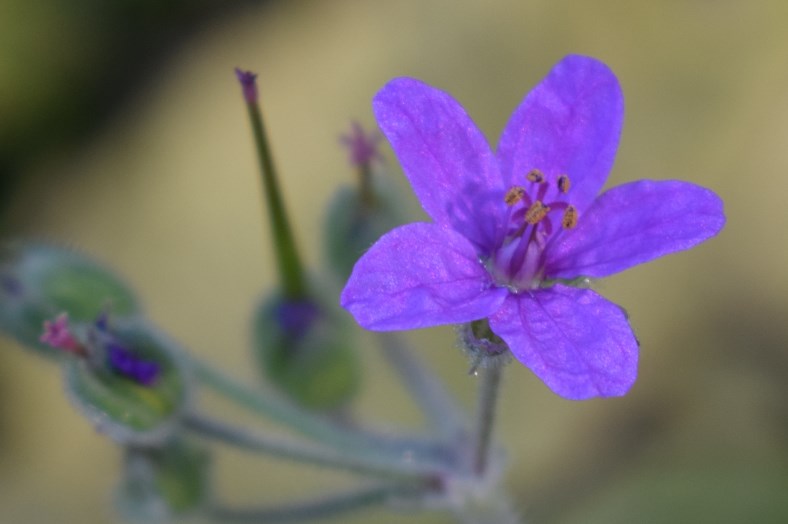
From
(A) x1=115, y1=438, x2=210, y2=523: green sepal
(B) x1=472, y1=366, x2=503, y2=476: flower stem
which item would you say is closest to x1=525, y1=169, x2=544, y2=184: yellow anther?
(B) x1=472, y1=366, x2=503, y2=476: flower stem

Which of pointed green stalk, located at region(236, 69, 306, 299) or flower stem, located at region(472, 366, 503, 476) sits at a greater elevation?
pointed green stalk, located at region(236, 69, 306, 299)

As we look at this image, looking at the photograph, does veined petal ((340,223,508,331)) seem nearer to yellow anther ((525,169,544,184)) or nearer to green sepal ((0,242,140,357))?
yellow anther ((525,169,544,184))

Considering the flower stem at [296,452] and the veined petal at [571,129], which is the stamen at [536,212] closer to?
the veined petal at [571,129]

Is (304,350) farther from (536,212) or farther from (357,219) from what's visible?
(536,212)

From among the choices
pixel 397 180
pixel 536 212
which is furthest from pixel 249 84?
pixel 397 180

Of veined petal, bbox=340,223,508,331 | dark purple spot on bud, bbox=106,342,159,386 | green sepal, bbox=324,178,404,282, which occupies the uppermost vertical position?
veined petal, bbox=340,223,508,331

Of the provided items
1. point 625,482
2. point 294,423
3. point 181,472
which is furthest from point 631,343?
point 625,482
